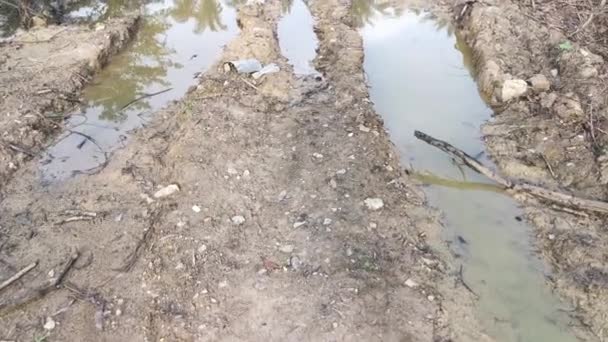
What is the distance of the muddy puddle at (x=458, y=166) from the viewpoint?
4.13 metres

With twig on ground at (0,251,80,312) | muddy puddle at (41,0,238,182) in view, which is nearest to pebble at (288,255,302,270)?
twig on ground at (0,251,80,312)

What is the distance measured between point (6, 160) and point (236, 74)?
2.89 meters

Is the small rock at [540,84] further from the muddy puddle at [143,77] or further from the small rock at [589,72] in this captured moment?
the muddy puddle at [143,77]

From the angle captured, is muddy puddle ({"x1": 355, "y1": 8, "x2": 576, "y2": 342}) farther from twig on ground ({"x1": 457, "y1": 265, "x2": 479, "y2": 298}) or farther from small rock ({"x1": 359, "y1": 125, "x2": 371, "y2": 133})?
small rock ({"x1": 359, "y1": 125, "x2": 371, "y2": 133})

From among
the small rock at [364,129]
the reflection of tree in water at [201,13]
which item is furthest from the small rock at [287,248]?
the reflection of tree in water at [201,13]

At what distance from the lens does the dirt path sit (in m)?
3.90

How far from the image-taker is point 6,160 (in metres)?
5.38

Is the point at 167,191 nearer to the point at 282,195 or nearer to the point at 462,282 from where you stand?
the point at 282,195

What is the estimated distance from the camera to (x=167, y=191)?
4.97m

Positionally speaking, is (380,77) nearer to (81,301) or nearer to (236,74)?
(236,74)

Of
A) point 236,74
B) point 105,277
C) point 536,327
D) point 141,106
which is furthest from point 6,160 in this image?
point 536,327

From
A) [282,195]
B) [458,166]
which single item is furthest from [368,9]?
[282,195]

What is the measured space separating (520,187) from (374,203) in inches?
60.6

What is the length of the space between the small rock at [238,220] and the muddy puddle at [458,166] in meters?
1.91
